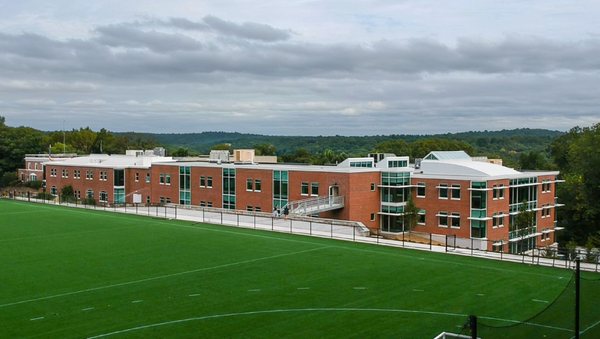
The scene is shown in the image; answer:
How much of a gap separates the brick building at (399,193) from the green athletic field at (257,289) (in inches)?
564

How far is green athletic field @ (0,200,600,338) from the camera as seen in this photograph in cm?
2041

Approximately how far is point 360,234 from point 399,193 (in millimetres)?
12873

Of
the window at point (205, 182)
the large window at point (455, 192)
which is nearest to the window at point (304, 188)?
the window at point (205, 182)

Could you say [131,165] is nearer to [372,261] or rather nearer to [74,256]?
[74,256]

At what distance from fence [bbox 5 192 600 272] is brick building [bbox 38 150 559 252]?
1.58m

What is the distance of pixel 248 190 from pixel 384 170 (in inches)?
517

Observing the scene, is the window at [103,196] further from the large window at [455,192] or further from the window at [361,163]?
the large window at [455,192]

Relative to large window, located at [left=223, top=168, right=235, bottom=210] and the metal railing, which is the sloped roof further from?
large window, located at [left=223, top=168, right=235, bottom=210]

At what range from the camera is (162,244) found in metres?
38.6

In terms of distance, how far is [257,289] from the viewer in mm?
26359

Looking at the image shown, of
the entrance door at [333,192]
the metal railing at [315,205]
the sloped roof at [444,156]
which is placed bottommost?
the metal railing at [315,205]

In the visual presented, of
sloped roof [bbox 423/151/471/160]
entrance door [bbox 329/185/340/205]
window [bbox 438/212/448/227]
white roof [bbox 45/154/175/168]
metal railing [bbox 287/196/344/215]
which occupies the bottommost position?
window [bbox 438/212/448/227]

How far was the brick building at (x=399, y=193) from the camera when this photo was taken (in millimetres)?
52625

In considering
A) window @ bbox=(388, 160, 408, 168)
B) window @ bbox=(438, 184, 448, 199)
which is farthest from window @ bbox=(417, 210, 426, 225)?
window @ bbox=(388, 160, 408, 168)
